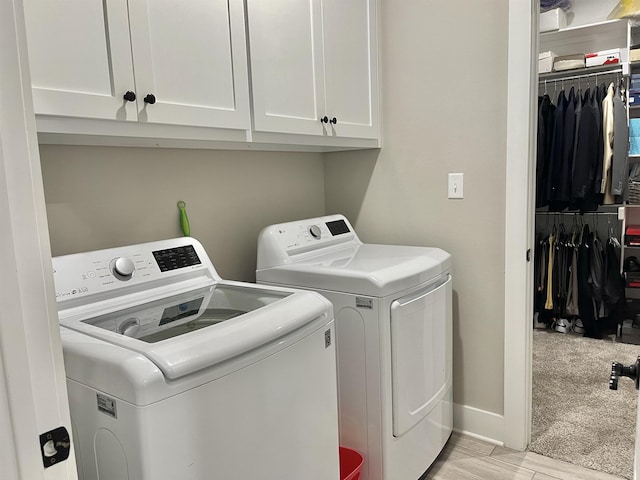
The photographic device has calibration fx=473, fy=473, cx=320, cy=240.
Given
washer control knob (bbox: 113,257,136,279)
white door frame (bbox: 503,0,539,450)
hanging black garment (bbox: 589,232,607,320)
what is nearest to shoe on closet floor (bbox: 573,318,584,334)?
hanging black garment (bbox: 589,232,607,320)

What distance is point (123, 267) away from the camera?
1.47 meters

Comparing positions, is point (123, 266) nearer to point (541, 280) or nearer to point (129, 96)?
point (129, 96)

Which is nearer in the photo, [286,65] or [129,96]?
[129,96]

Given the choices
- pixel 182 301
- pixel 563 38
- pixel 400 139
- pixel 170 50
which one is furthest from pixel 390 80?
pixel 563 38

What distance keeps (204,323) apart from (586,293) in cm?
330

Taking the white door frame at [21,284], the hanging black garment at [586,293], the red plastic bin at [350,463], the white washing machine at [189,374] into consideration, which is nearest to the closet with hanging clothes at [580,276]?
the hanging black garment at [586,293]

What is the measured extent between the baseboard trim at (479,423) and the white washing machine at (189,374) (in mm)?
1095

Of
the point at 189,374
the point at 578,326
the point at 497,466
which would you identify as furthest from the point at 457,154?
the point at 578,326

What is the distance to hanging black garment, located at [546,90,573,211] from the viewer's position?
358cm

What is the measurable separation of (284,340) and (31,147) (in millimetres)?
787

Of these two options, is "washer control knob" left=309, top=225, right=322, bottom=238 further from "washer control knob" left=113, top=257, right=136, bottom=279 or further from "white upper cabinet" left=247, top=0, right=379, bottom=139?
"washer control knob" left=113, top=257, right=136, bottom=279

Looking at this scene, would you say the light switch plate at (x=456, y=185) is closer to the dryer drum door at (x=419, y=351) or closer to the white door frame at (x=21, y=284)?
the dryer drum door at (x=419, y=351)

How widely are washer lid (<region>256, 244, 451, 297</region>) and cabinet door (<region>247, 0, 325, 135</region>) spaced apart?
54cm

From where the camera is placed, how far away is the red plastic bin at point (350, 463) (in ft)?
5.44
